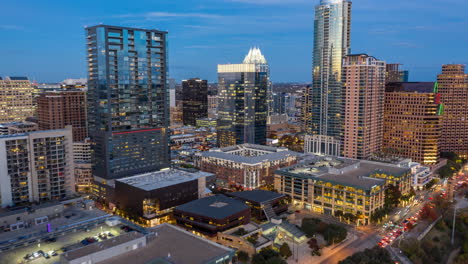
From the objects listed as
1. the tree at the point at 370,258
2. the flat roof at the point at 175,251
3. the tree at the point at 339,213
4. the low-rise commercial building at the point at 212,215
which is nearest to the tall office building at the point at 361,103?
the tree at the point at 339,213

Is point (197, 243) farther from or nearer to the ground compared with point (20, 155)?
nearer to the ground

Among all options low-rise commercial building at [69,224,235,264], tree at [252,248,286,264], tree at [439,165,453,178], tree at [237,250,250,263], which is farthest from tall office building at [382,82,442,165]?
low-rise commercial building at [69,224,235,264]

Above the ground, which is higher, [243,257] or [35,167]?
[35,167]

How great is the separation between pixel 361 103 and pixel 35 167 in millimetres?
139954

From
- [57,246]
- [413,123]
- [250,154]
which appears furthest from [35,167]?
[413,123]

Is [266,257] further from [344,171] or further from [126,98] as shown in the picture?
[126,98]

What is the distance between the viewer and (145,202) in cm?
11506

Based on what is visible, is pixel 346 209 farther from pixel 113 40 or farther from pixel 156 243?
pixel 113 40

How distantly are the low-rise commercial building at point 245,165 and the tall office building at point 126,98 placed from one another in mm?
24212

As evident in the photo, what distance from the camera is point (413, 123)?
18275 centimetres

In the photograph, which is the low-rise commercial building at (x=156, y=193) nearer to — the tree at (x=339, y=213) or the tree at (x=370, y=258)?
the tree at (x=339, y=213)

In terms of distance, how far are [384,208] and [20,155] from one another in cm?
12054

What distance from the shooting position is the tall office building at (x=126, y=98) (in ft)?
457

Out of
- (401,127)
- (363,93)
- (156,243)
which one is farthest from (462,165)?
(156,243)
